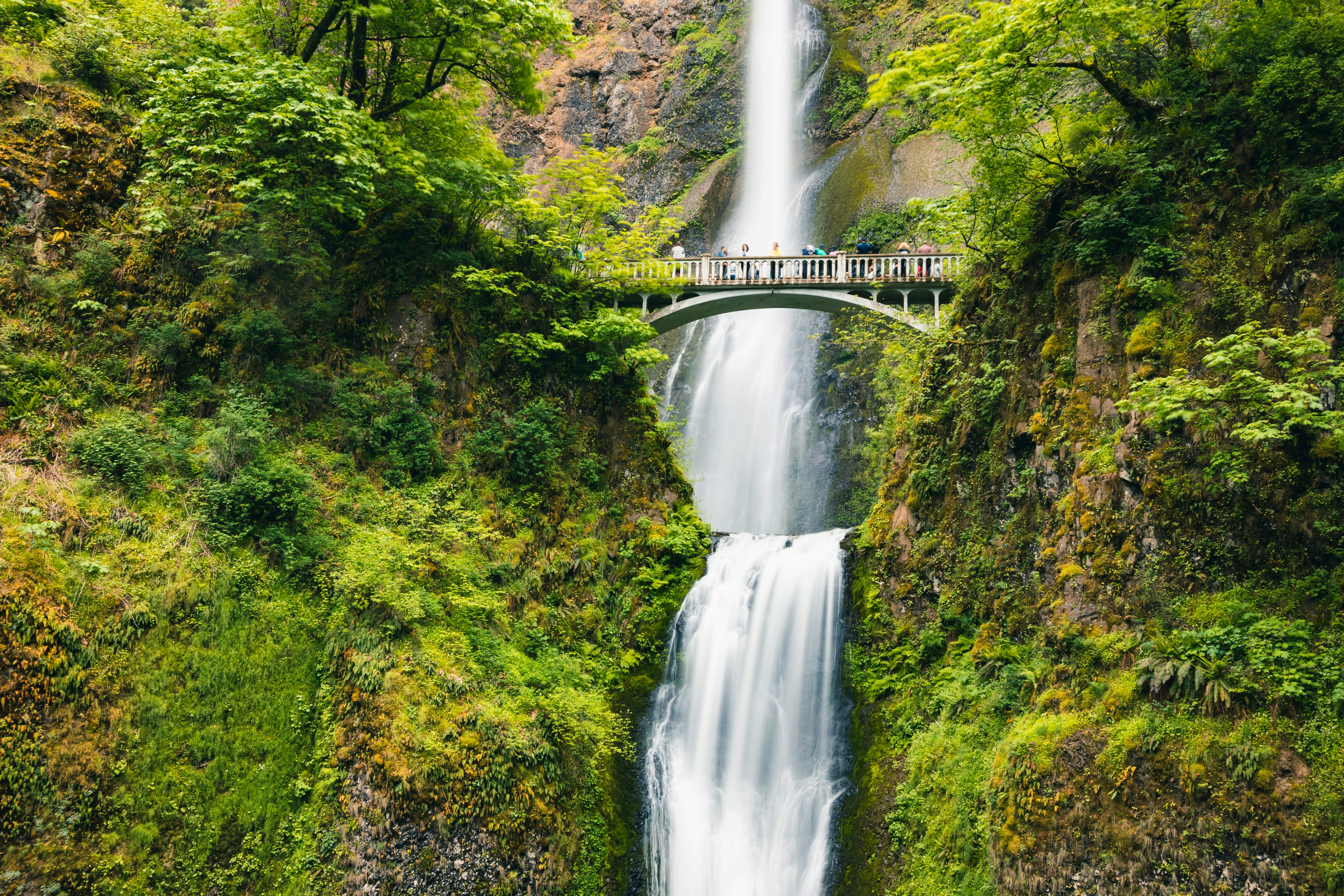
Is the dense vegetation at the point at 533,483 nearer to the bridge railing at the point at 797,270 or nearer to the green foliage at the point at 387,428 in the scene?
the green foliage at the point at 387,428

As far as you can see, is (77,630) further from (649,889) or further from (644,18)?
(644,18)

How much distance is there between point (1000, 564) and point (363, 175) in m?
11.3

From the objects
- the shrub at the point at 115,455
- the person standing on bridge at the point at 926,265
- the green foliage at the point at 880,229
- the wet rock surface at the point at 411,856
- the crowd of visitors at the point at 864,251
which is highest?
the green foliage at the point at 880,229

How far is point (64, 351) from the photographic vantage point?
11.4 m

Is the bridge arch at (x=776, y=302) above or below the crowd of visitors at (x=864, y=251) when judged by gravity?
below

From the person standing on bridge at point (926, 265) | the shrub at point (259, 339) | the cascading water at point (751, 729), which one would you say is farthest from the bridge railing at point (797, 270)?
the shrub at point (259, 339)

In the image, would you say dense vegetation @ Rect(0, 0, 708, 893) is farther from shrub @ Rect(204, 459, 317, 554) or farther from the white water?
the white water

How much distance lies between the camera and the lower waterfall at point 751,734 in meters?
11.7

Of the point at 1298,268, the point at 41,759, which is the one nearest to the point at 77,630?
the point at 41,759

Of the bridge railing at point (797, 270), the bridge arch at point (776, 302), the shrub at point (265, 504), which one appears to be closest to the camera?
the shrub at point (265, 504)

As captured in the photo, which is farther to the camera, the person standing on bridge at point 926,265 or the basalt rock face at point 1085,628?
the person standing on bridge at point 926,265

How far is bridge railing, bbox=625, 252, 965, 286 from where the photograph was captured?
17.8 metres

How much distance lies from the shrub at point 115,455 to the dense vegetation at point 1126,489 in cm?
1118

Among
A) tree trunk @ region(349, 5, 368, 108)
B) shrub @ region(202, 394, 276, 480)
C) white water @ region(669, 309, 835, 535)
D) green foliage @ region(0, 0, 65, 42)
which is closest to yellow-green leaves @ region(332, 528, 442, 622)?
shrub @ region(202, 394, 276, 480)
